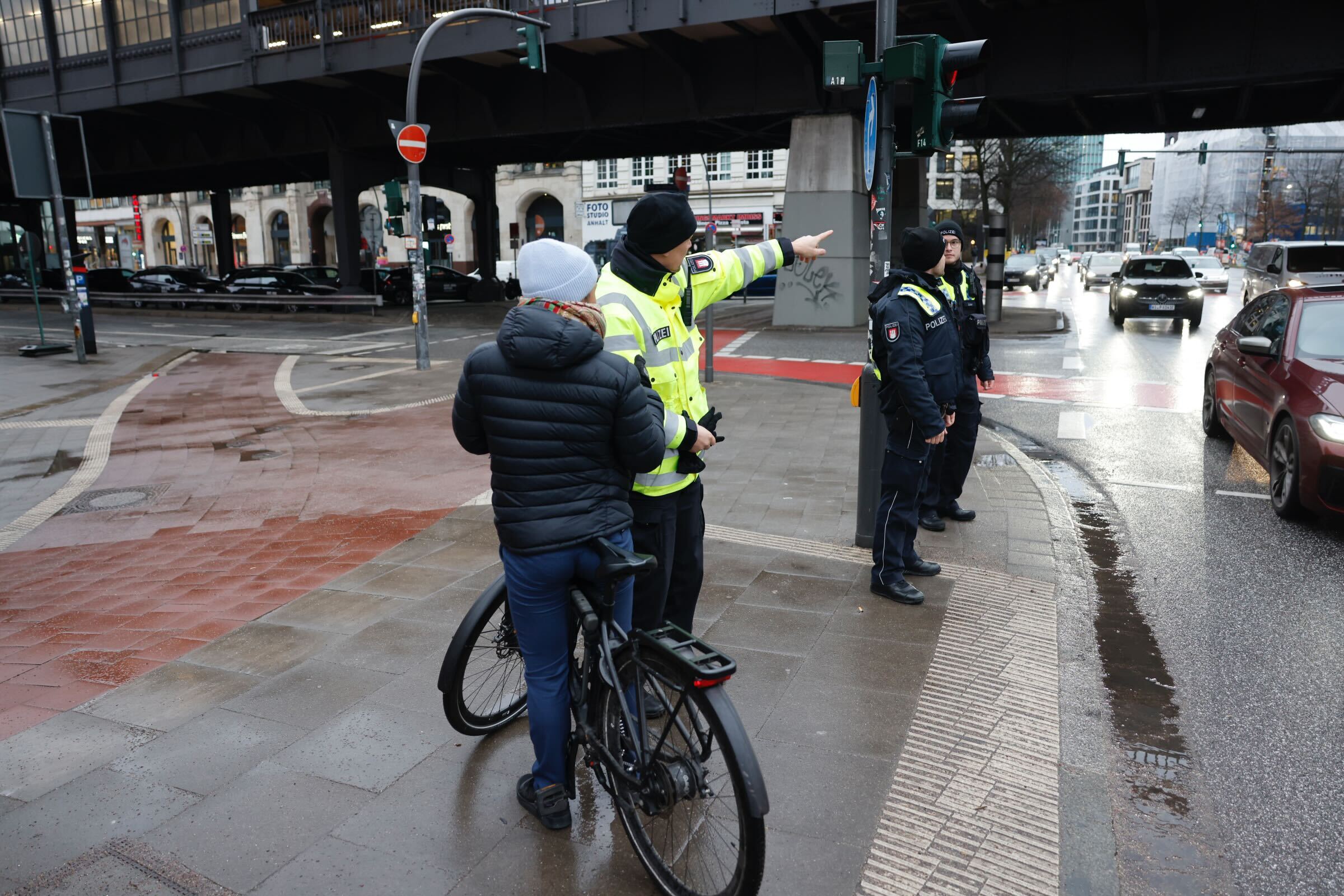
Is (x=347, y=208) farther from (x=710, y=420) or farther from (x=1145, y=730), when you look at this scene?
(x=1145, y=730)

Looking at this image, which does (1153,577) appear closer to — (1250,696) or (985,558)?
(985,558)

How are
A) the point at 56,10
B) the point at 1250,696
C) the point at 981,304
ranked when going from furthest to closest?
the point at 56,10 → the point at 981,304 → the point at 1250,696

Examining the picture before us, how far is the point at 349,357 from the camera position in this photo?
703 inches

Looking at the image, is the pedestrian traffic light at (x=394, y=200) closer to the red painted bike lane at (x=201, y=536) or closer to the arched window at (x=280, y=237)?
the red painted bike lane at (x=201, y=536)

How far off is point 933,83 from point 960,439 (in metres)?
2.23

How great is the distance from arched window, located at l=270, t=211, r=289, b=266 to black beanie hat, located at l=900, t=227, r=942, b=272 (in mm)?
71129

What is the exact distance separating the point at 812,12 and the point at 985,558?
1546cm

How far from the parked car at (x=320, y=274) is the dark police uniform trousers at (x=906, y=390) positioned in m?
31.2

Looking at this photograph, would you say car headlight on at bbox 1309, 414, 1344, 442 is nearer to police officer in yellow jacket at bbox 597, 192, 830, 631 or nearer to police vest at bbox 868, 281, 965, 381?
police vest at bbox 868, 281, 965, 381

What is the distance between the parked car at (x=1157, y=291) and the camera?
20469 mm

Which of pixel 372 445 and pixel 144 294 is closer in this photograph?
pixel 372 445

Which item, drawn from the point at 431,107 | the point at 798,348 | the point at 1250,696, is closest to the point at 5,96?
the point at 431,107

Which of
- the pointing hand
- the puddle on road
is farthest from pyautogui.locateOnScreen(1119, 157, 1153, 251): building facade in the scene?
the pointing hand

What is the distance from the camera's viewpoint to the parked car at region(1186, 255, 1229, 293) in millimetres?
33344
